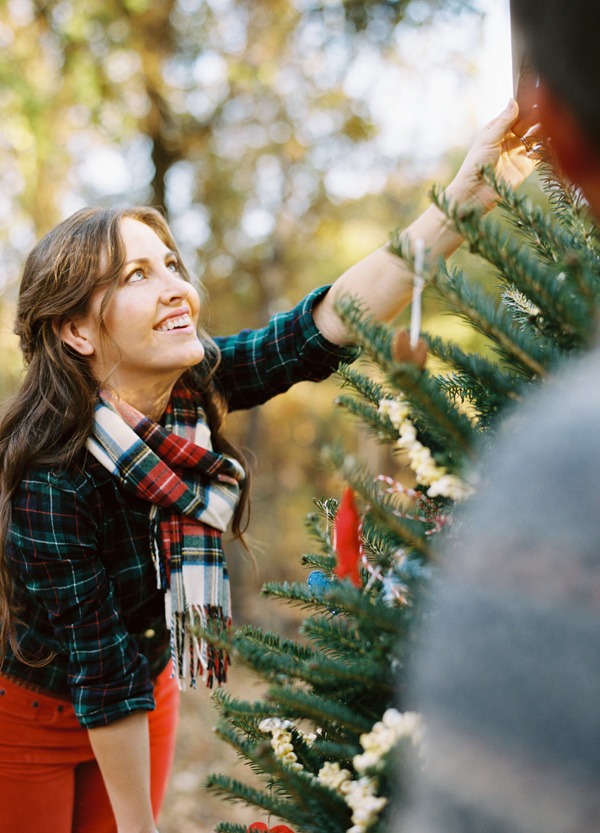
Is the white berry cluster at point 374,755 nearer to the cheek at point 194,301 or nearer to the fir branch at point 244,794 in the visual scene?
Result: the fir branch at point 244,794

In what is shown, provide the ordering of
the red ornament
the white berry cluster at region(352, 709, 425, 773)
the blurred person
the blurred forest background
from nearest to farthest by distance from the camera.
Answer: the blurred person < the white berry cluster at region(352, 709, 425, 773) < the red ornament < the blurred forest background

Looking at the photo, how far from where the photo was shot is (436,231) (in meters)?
1.10

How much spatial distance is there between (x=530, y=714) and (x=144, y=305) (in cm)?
102

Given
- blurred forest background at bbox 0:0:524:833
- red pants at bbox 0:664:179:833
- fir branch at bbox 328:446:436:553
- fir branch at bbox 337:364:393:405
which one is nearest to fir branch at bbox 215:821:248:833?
fir branch at bbox 328:446:436:553

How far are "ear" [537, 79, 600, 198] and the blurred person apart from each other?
0.17 feet

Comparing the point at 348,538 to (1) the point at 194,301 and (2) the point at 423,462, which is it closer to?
(2) the point at 423,462

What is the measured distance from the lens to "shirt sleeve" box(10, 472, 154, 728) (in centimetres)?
115

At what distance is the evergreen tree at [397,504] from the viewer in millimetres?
558

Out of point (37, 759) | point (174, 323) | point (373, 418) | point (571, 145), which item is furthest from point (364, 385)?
point (37, 759)

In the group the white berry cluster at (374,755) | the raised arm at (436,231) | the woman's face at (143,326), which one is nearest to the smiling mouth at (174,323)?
the woman's face at (143,326)

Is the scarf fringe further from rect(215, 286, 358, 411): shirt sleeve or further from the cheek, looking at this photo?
the cheek

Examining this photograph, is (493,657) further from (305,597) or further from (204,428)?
(204,428)

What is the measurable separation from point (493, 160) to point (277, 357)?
0.62 metres

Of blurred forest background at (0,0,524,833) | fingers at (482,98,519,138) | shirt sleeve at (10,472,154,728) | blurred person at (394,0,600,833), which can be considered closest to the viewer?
blurred person at (394,0,600,833)
